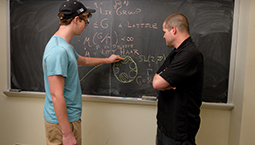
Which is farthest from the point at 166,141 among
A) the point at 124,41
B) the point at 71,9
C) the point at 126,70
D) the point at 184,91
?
the point at 71,9

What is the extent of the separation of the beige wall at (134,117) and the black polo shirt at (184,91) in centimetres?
67

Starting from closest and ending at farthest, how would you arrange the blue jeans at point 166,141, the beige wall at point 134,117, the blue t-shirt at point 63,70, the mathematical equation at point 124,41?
the blue t-shirt at point 63,70 → the blue jeans at point 166,141 → the beige wall at point 134,117 → the mathematical equation at point 124,41

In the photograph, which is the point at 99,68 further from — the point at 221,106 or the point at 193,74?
the point at 221,106

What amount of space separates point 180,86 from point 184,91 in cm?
5

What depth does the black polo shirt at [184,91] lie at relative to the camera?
1.33 meters

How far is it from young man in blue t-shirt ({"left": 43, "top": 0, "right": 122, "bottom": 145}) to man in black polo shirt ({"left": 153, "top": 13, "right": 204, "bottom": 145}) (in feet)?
2.19

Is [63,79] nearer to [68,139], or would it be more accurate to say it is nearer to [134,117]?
[68,139]

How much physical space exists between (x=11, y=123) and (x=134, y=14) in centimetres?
218

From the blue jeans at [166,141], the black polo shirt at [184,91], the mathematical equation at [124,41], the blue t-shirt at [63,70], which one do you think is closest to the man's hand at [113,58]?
the mathematical equation at [124,41]

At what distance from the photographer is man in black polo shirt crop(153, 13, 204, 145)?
1.34m

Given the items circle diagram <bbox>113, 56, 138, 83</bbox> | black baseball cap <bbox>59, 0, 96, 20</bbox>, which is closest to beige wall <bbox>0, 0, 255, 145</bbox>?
circle diagram <bbox>113, 56, 138, 83</bbox>

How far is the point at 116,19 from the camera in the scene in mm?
2074

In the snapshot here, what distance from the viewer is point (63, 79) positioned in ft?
4.30

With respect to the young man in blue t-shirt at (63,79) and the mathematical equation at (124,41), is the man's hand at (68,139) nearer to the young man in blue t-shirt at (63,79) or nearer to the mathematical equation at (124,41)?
the young man in blue t-shirt at (63,79)
